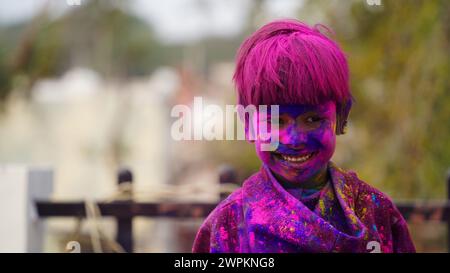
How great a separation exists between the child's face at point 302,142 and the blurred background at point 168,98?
3.85ft

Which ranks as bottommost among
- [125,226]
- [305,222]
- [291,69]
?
[125,226]

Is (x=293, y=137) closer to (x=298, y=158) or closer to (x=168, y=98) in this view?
(x=298, y=158)

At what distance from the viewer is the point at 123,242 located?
8.96 feet

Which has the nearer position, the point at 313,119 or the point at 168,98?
the point at 313,119

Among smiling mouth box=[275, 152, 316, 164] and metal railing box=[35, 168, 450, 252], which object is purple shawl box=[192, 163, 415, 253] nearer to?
smiling mouth box=[275, 152, 316, 164]

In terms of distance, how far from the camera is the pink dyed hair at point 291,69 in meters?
1.31

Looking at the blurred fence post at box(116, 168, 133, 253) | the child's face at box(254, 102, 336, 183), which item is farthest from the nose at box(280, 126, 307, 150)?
the blurred fence post at box(116, 168, 133, 253)

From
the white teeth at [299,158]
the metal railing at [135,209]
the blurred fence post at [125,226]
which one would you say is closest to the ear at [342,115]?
the white teeth at [299,158]

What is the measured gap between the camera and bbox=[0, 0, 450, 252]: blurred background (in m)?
4.28

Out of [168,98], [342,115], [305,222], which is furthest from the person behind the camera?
[168,98]

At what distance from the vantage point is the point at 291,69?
4.33ft

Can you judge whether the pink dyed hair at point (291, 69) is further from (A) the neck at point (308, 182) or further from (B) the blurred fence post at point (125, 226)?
(B) the blurred fence post at point (125, 226)

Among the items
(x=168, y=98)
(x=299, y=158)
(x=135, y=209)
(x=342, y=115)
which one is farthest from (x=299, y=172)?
(x=168, y=98)

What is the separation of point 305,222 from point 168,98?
8290mm
